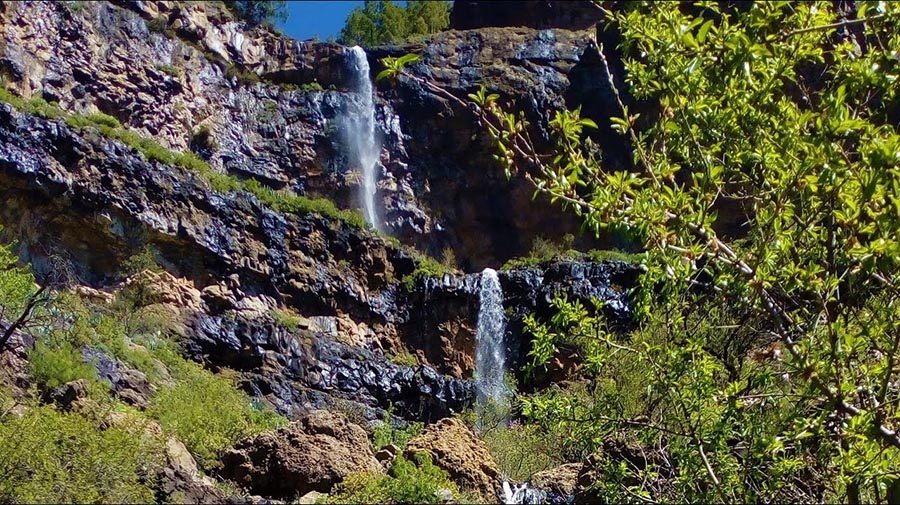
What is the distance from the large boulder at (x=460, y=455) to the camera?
9.03m

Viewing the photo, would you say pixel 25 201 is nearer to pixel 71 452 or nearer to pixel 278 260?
pixel 278 260

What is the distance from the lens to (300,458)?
899cm

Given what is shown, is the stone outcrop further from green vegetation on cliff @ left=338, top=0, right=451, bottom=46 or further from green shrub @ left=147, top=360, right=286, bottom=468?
green shrub @ left=147, top=360, right=286, bottom=468

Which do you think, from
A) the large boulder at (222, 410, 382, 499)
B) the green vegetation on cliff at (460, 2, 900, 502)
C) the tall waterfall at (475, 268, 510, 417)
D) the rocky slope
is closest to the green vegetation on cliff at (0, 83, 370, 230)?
the rocky slope

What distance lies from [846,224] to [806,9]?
5.25 ft

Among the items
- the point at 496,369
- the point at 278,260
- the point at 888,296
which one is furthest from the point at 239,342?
the point at 888,296

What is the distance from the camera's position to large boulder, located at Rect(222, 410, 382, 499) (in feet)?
29.1

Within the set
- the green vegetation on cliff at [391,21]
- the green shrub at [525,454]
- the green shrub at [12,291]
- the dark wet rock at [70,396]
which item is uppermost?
the green vegetation on cliff at [391,21]

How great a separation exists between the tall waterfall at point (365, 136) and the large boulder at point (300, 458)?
2686 centimetres

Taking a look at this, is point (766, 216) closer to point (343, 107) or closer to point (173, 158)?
point (173, 158)

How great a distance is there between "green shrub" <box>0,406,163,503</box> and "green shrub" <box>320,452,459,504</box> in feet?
5.84

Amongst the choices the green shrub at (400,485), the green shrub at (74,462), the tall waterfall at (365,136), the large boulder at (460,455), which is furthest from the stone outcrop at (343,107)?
the green shrub at (400,485)

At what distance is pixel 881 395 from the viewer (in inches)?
216

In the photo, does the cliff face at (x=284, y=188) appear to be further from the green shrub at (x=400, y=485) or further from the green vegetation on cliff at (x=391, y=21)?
the green shrub at (x=400, y=485)
